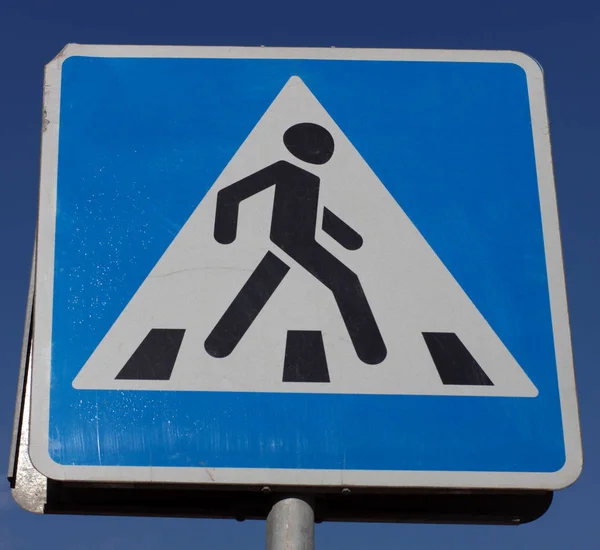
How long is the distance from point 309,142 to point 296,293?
0.36 metres

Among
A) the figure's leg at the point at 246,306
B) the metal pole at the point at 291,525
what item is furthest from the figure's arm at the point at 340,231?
the metal pole at the point at 291,525

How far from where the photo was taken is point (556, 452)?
2.02 meters

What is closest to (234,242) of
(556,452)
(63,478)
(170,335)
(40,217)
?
(170,335)

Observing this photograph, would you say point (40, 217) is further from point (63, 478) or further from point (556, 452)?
point (556, 452)

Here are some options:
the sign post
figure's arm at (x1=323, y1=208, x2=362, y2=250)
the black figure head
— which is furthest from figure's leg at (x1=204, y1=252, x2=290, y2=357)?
the black figure head

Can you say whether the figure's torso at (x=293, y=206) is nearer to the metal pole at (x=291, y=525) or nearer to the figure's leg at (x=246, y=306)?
the figure's leg at (x=246, y=306)

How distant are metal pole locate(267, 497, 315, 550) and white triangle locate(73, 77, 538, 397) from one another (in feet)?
0.67

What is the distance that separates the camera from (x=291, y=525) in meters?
1.92

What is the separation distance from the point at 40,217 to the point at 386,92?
0.75 metres

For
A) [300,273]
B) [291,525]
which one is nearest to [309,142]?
[300,273]

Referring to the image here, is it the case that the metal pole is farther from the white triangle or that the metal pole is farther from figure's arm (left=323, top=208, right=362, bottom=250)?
figure's arm (left=323, top=208, right=362, bottom=250)

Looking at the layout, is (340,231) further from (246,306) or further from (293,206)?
(246,306)

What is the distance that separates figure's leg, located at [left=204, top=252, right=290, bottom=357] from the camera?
81.4 inches

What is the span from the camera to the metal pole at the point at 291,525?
1.89 m
